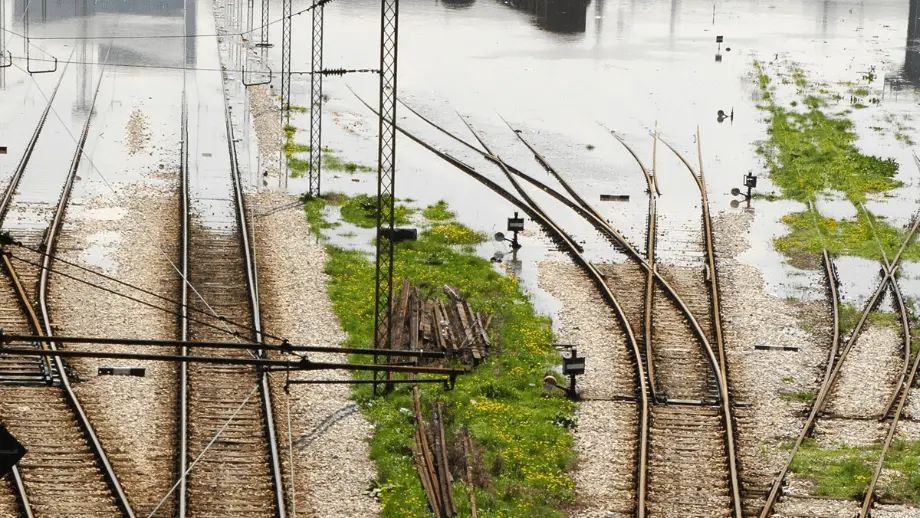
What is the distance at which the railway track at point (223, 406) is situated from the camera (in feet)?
70.8

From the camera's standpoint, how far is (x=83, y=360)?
27062 millimetres

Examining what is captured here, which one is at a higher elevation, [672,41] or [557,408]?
[672,41]

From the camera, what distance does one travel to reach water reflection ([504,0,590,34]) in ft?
278

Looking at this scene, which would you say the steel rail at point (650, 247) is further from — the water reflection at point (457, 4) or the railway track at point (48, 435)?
the water reflection at point (457, 4)

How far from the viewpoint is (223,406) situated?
2492 cm

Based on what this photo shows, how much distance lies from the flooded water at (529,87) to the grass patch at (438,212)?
509 millimetres

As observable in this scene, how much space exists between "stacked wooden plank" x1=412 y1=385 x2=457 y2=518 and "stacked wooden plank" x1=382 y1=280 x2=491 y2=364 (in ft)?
8.17

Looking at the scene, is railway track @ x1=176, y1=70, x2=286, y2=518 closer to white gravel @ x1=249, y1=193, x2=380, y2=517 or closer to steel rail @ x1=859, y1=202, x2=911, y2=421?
white gravel @ x1=249, y1=193, x2=380, y2=517

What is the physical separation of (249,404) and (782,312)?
42.9 ft

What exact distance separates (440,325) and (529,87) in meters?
34.8

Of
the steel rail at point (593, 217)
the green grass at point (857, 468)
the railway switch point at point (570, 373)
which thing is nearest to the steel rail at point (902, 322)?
the green grass at point (857, 468)

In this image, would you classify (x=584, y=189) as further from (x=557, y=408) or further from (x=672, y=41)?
(x=672, y=41)

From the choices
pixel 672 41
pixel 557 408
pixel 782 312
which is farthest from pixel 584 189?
pixel 672 41

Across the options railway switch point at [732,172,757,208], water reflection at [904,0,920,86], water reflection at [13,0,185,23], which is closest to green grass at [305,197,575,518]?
railway switch point at [732,172,757,208]
